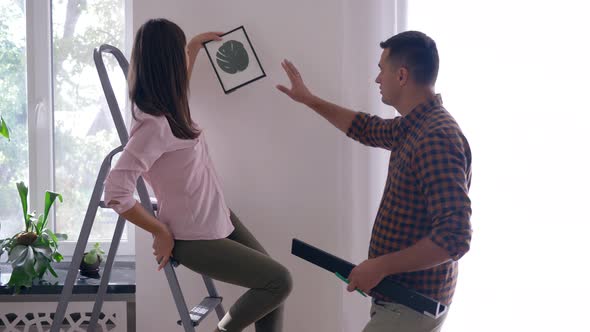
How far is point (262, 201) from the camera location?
2.16 meters

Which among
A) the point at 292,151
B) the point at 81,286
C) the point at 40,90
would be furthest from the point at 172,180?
the point at 40,90

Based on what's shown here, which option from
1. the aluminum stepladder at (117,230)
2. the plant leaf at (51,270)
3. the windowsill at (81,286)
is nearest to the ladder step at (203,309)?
A: the aluminum stepladder at (117,230)

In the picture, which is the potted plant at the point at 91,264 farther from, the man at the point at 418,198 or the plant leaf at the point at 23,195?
the man at the point at 418,198

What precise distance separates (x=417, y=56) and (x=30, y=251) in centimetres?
165

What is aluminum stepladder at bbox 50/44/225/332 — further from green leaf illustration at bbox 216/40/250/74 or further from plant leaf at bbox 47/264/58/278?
plant leaf at bbox 47/264/58/278

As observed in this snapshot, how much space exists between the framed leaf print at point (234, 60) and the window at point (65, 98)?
0.72 m

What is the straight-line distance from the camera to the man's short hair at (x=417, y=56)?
1.43 m

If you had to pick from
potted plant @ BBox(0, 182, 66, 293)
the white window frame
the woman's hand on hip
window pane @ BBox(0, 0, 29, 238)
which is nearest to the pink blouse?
the woman's hand on hip

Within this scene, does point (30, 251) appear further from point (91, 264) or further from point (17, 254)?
point (91, 264)

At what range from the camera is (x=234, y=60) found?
82.4 inches

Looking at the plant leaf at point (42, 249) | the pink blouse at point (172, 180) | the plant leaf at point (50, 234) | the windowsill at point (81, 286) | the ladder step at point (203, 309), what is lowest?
the windowsill at point (81, 286)

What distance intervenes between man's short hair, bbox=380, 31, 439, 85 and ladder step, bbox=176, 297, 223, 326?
944 mm

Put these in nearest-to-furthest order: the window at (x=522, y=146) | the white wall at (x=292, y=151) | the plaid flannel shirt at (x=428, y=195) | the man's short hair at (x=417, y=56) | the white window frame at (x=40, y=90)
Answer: the plaid flannel shirt at (x=428, y=195)
the man's short hair at (x=417, y=56)
the window at (x=522, y=146)
the white wall at (x=292, y=151)
the white window frame at (x=40, y=90)

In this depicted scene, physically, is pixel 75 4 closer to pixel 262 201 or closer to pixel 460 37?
pixel 262 201
